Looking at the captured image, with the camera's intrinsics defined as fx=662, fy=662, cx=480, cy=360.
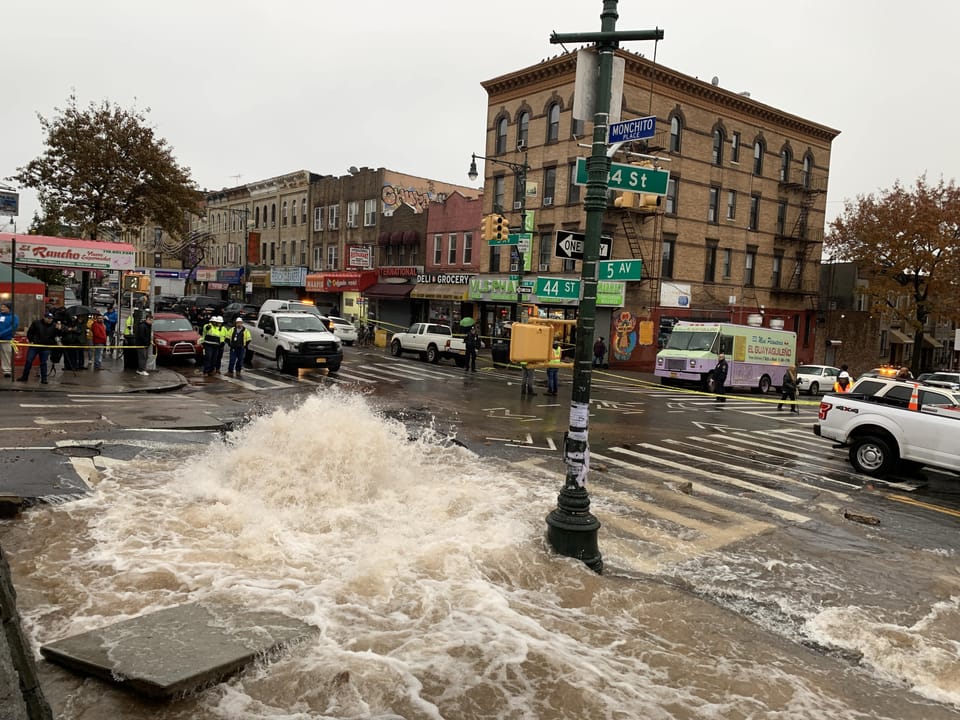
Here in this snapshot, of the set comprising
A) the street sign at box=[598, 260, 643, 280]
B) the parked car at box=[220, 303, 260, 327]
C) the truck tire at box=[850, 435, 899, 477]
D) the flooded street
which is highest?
the street sign at box=[598, 260, 643, 280]

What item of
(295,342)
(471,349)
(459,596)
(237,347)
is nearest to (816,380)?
(471,349)

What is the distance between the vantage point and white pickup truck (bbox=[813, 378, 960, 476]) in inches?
436

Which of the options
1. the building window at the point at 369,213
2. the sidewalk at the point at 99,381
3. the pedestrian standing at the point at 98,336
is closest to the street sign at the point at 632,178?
the sidewalk at the point at 99,381

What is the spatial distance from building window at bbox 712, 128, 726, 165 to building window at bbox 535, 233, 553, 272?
10130 millimetres

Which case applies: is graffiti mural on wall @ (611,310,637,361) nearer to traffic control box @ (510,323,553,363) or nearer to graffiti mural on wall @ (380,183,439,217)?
graffiti mural on wall @ (380,183,439,217)

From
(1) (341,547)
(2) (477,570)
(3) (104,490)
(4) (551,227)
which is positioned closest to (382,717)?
(2) (477,570)

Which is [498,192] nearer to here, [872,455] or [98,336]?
[98,336]

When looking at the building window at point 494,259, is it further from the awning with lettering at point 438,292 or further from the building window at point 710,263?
the building window at point 710,263

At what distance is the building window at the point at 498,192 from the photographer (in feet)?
121

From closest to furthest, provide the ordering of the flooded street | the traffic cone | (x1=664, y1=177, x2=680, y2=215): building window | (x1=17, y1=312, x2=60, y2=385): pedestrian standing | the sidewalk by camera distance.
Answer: the flooded street → the traffic cone → the sidewalk → (x1=17, y1=312, x2=60, y2=385): pedestrian standing → (x1=664, y1=177, x2=680, y2=215): building window

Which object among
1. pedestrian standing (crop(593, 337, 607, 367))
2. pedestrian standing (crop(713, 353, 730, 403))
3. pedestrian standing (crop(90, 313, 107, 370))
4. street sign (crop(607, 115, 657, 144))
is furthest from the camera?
pedestrian standing (crop(593, 337, 607, 367))

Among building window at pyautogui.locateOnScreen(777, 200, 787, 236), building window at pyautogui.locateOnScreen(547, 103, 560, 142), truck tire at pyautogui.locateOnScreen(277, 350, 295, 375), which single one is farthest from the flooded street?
building window at pyautogui.locateOnScreen(777, 200, 787, 236)

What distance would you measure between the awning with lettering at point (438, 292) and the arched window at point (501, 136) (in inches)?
309

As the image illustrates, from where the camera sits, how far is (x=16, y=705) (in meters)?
2.79
